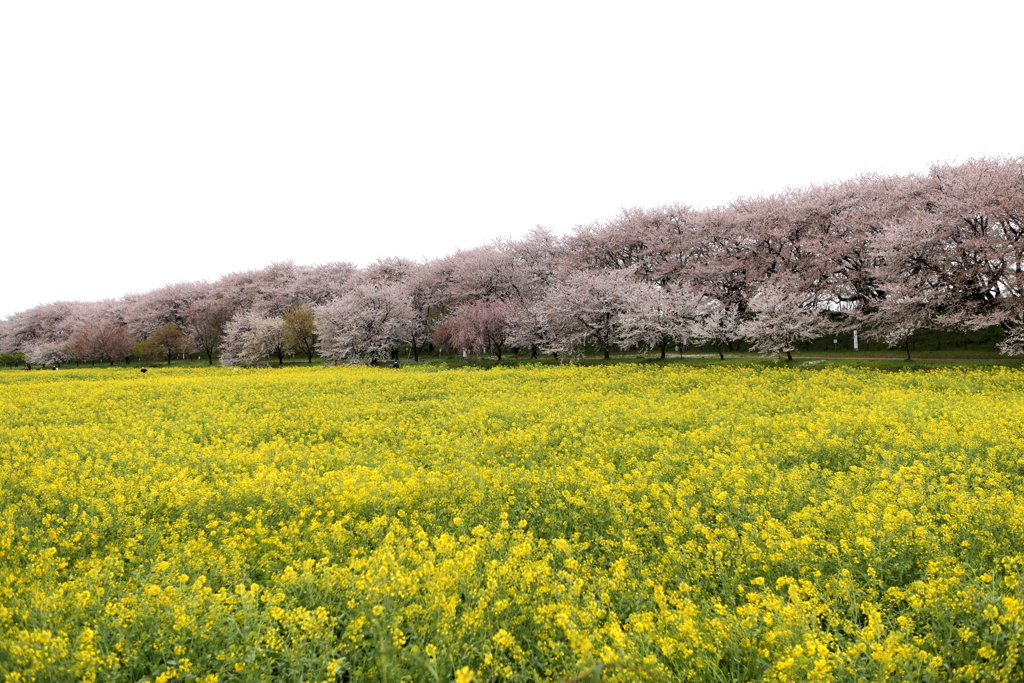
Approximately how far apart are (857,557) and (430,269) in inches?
2551

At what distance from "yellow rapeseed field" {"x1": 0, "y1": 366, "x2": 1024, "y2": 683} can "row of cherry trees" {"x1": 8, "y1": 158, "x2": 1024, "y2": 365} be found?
962 inches

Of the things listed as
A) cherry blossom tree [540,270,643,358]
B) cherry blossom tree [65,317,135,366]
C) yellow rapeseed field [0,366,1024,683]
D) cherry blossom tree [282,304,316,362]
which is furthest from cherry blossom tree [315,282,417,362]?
yellow rapeseed field [0,366,1024,683]

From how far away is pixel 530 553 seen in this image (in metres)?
5.50

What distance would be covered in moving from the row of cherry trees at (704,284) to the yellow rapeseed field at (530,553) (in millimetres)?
24447

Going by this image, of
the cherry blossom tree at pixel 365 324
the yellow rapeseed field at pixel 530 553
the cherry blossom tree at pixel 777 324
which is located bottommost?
the yellow rapeseed field at pixel 530 553

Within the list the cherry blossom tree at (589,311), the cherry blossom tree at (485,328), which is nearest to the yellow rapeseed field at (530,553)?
the cherry blossom tree at (589,311)

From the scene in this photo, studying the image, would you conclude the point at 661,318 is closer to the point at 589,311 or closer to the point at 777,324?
the point at 589,311

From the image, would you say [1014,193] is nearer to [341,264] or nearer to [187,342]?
[341,264]

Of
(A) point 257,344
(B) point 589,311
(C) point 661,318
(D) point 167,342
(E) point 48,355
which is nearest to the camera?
(C) point 661,318

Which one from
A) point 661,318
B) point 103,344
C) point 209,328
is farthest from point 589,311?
point 103,344

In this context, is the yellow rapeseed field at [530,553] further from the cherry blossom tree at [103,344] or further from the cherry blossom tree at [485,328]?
the cherry blossom tree at [103,344]

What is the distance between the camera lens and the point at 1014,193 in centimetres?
3175

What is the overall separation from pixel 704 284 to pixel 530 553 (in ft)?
172

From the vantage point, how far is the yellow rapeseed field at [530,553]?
3.87 meters
